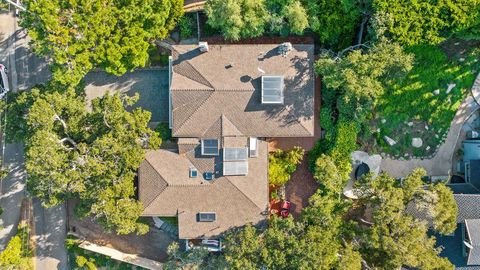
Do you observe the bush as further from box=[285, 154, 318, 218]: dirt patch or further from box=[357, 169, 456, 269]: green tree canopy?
box=[357, 169, 456, 269]: green tree canopy

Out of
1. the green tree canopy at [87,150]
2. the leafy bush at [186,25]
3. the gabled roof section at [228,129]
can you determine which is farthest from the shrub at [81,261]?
the leafy bush at [186,25]

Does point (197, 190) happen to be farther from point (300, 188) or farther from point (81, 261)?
point (81, 261)

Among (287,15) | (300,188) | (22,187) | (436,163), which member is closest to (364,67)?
(287,15)

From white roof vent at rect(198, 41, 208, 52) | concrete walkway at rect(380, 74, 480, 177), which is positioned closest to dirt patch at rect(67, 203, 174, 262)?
white roof vent at rect(198, 41, 208, 52)

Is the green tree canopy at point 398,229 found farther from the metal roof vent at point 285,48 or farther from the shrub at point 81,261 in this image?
the shrub at point 81,261

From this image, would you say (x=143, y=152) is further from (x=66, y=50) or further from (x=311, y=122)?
(x=311, y=122)

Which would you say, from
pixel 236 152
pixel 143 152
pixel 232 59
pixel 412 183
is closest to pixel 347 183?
pixel 412 183
